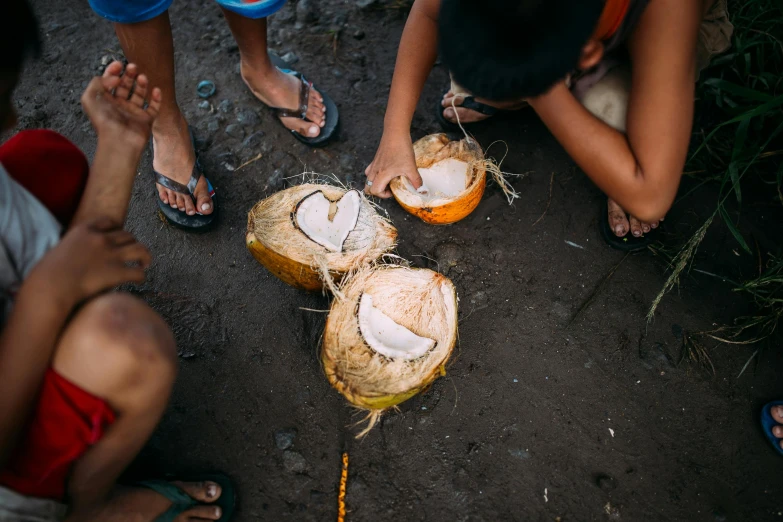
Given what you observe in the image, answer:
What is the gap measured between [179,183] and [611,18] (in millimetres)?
1749

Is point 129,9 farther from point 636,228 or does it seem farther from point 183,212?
point 636,228

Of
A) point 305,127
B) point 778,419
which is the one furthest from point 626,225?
point 305,127

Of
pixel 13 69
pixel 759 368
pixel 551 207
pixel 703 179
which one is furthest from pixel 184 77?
pixel 759 368

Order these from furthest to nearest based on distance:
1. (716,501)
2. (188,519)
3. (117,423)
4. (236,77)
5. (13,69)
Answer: (236,77), (716,501), (188,519), (117,423), (13,69)

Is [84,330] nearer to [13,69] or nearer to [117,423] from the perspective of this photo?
[117,423]

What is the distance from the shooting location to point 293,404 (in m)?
1.97

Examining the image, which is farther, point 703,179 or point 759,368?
point 703,179

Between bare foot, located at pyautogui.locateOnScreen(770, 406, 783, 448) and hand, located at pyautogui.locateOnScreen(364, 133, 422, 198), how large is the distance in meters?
1.62

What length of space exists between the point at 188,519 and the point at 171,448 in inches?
11.3

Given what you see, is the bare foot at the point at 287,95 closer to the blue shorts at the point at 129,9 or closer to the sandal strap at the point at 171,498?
the blue shorts at the point at 129,9

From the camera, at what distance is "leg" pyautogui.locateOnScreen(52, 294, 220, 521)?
1225 millimetres

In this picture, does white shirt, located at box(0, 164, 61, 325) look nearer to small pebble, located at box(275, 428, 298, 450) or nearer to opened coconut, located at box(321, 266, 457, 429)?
opened coconut, located at box(321, 266, 457, 429)

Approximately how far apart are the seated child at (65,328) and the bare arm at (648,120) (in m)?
1.31

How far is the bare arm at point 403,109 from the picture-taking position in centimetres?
194
